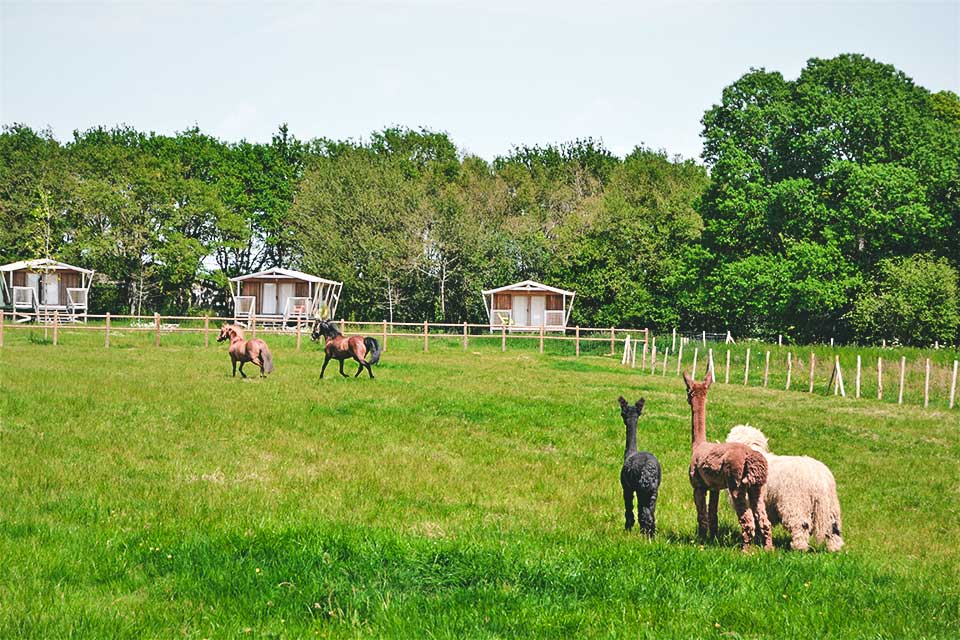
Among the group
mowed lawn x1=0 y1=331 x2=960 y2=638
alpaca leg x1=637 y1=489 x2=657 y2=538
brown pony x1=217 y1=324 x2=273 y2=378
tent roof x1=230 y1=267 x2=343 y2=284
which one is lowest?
mowed lawn x1=0 y1=331 x2=960 y2=638

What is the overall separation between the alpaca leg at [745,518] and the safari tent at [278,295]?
5101cm

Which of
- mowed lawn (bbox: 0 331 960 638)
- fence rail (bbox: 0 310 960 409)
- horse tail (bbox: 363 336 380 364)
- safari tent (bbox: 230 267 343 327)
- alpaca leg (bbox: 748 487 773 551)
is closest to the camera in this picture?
mowed lawn (bbox: 0 331 960 638)

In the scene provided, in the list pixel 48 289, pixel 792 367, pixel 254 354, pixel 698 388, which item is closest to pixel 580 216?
pixel 792 367

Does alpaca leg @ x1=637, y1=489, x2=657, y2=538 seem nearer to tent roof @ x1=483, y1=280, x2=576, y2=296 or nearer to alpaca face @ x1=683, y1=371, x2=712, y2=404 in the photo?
alpaca face @ x1=683, y1=371, x2=712, y2=404

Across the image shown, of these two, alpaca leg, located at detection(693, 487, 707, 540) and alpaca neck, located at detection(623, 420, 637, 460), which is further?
alpaca neck, located at detection(623, 420, 637, 460)

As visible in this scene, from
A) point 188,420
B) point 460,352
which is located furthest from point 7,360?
point 460,352

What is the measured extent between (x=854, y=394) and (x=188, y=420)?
2289 centimetres

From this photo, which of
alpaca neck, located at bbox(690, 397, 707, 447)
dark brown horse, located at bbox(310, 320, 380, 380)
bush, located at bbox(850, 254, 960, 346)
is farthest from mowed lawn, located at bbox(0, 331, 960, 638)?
bush, located at bbox(850, 254, 960, 346)

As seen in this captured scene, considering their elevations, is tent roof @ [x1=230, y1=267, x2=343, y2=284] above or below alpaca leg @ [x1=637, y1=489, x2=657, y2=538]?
above

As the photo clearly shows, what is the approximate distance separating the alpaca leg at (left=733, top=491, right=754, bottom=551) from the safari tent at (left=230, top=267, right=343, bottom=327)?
51.0 m

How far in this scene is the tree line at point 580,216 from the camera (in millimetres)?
44531

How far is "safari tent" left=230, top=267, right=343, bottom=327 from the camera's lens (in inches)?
2313

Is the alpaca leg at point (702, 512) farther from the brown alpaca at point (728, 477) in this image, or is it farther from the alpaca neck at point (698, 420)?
the alpaca neck at point (698, 420)

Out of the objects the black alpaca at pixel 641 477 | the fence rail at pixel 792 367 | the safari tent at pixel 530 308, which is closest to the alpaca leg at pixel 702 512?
the black alpaca at pixel 641 477
